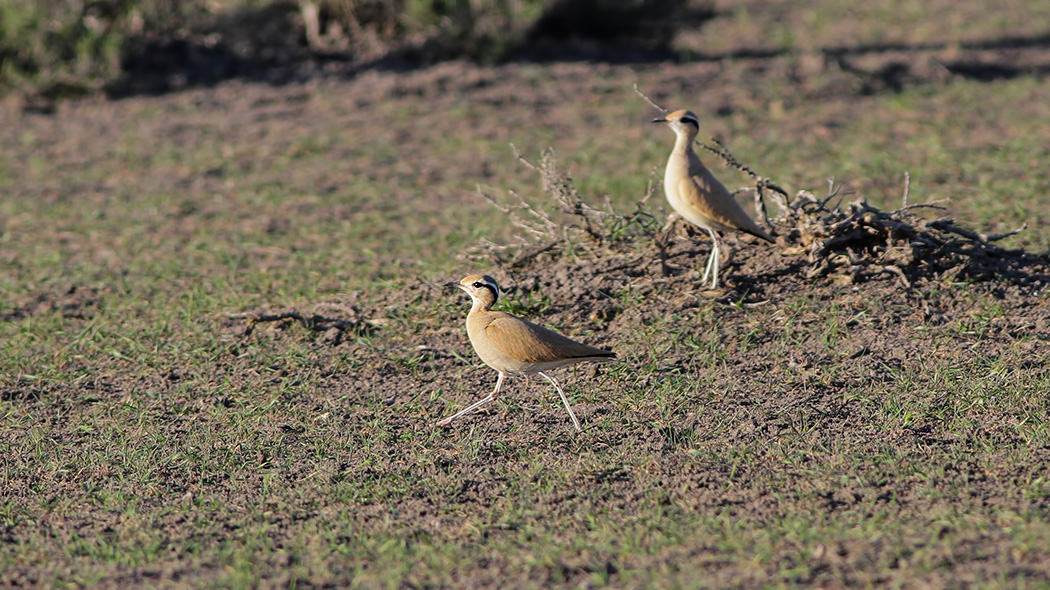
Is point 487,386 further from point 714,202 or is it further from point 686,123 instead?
point 686,123

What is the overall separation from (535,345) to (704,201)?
1557 mm

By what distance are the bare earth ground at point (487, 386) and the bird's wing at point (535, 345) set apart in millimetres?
416

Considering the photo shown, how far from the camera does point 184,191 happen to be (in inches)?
388

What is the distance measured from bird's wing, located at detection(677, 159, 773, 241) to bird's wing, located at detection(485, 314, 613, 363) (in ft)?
4.47

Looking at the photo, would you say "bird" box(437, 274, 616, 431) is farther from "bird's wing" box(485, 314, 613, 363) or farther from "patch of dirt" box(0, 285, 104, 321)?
"patch of dirt" box(0, 285, 104, 321)

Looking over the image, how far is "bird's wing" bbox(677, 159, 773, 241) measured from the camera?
6.12 metres

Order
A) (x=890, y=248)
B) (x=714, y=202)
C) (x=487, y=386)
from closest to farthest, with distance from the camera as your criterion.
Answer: (x=487, y=386) < (x=714, y=202) < (x=890, y=248)

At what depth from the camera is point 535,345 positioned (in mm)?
5109

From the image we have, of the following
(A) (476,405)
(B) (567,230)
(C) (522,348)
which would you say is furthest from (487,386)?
(B) (567,230)

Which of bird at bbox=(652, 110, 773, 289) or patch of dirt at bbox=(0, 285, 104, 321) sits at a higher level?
bird at bbox=(652, 110, 773, 289)

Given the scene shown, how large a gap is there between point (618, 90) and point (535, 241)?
4.62m

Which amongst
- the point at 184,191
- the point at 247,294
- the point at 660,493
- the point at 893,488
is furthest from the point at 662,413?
the point at 184,191

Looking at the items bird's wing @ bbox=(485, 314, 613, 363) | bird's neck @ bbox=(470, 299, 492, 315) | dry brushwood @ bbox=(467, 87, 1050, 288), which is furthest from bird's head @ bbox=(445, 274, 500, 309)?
dry brushwood @ bbox=(467, 87, 1050, 288)

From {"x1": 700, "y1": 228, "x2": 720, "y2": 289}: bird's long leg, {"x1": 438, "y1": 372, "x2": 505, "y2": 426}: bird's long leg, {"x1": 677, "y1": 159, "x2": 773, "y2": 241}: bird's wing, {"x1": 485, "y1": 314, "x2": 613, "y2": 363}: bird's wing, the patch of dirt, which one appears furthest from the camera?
the patch of dirt
